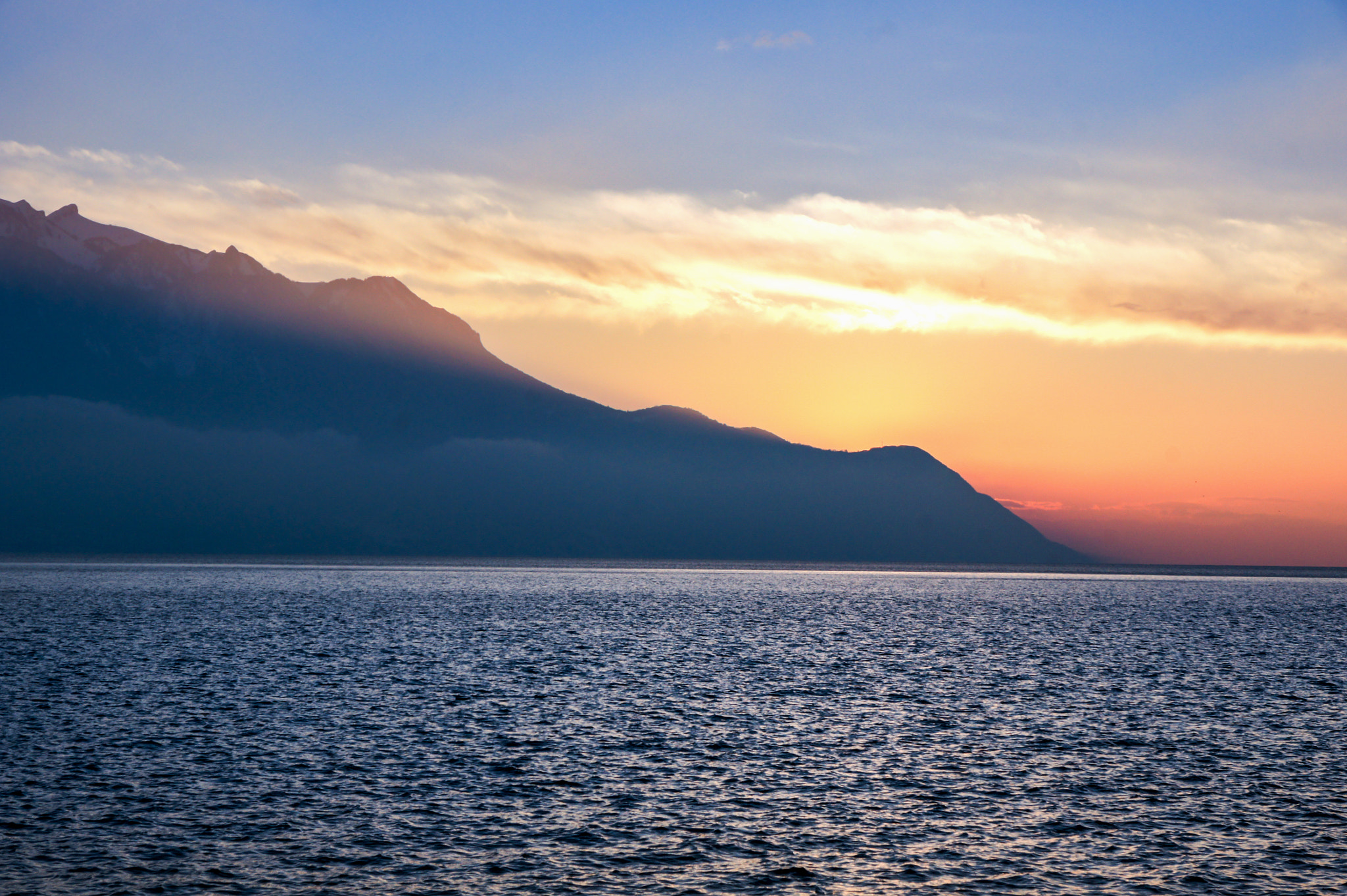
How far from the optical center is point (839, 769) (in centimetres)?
3241

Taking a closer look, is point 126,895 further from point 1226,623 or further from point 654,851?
point 1226,623

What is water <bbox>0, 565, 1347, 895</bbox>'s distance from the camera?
21750mm

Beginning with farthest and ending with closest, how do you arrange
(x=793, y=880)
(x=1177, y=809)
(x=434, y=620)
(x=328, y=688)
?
(x=434, y=620) → (x=328, y=688) → (x=1177, y=809) → (x=793, y=880)

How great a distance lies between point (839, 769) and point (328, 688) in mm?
29237

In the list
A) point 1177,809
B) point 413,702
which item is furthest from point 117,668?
point 1177,809

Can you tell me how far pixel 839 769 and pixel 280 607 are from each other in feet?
372

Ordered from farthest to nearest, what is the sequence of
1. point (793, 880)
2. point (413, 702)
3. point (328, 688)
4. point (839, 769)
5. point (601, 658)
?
point (601, 658)
point (328, 688)
point (413, 702)
point (839, 769)
point (793, 880)

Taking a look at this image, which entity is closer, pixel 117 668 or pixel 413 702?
pixel 413 702

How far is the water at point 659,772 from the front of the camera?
21750 mm

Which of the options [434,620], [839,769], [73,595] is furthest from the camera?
[73,595]

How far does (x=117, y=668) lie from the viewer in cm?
5806

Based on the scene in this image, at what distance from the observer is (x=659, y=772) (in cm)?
3161

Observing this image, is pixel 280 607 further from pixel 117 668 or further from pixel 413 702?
pixel 413 702

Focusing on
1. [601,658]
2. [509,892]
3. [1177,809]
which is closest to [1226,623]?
[601,658]
